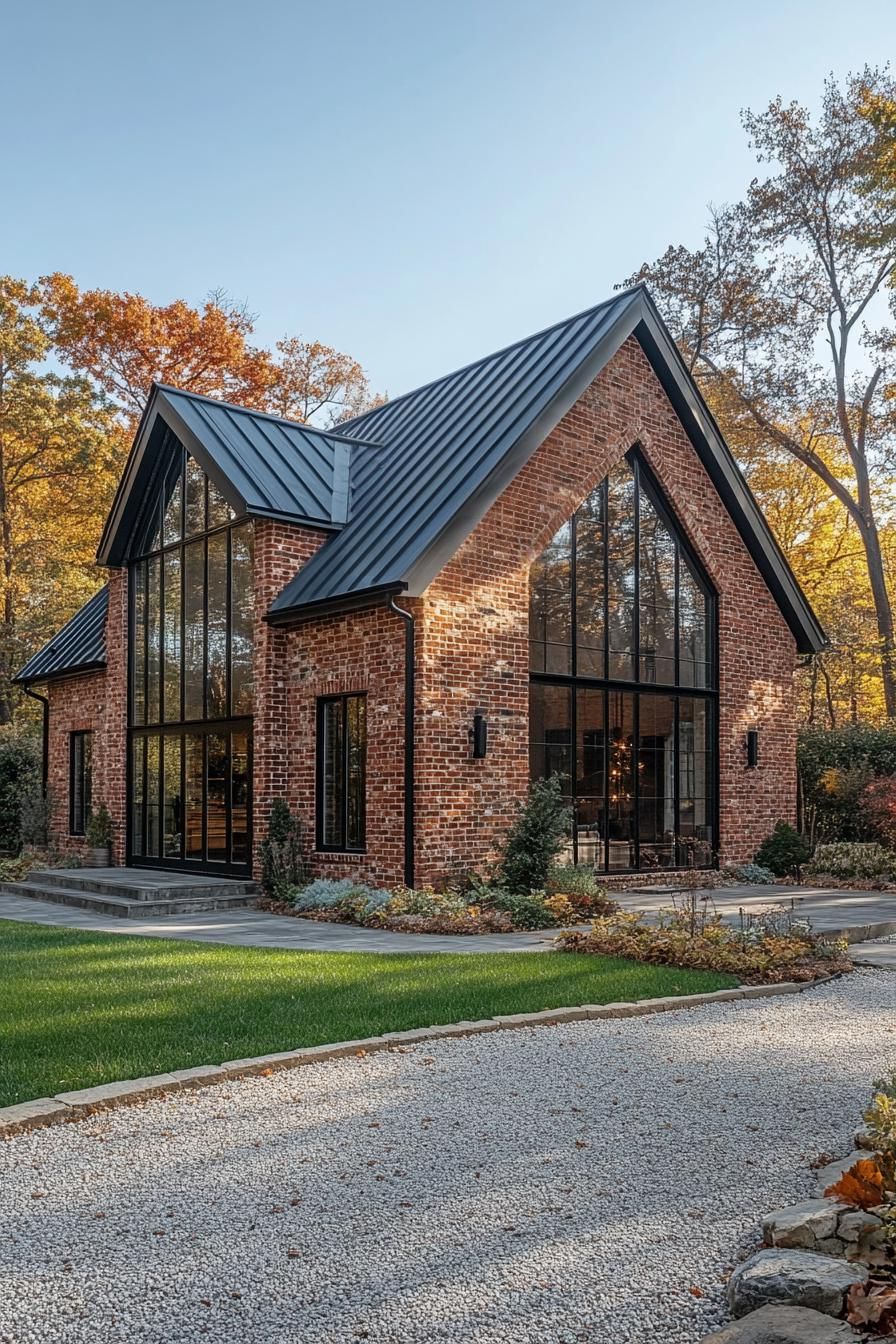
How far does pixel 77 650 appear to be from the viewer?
64.8ft

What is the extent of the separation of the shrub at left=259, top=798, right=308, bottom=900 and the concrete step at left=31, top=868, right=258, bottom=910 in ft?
1.53

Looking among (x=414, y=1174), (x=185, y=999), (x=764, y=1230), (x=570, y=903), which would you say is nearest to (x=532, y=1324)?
(x=764, y=1230)

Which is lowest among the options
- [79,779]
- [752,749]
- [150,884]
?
[150,884]

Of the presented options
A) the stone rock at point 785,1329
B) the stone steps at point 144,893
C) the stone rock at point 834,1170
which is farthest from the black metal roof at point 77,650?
the stone rock at point 785,1329

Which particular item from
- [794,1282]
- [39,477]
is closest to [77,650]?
[39,477]

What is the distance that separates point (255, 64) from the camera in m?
13.7

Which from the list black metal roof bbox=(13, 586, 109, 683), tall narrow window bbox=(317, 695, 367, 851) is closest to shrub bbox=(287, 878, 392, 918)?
tall narrow window bbox=(317, 695, 367, 851)

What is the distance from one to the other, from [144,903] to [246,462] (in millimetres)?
5995

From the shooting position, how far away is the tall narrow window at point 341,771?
13.5 m

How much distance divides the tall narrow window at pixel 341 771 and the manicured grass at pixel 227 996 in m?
3.62

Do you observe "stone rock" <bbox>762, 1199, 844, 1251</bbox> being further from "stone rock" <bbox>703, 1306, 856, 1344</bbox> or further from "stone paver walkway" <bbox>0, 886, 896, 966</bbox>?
"stone paver walkway" <bbox>0, 886, 896, 966</bbox>

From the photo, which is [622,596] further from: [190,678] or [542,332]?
[190,678]

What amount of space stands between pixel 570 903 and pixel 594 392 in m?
7.05

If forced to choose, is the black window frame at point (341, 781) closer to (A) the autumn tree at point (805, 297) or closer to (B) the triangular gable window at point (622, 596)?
(B) the triangular gable window at point (622, 596)
